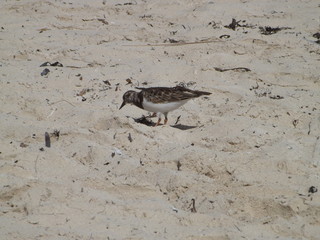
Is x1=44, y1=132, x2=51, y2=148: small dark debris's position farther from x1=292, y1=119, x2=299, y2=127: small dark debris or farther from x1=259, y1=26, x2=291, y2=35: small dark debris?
x1=259, y1=26, x2=291, y2=35: small dark debris

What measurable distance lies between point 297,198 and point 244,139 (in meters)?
1.26

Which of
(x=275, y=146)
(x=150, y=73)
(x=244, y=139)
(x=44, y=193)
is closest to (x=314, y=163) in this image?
(x=275, y=146)

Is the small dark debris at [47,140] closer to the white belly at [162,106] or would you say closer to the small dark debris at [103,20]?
the white belly at [162,106]

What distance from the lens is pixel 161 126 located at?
6.21 m

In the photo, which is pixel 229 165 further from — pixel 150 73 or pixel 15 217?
pixel 150 73

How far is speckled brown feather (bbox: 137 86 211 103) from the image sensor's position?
6512mm

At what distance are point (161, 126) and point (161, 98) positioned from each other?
50 centimetres

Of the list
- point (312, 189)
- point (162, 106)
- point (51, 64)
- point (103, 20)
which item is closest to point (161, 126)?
point (162, 106)

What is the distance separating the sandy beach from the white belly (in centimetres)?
17

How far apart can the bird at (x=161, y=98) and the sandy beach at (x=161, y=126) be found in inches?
7.4

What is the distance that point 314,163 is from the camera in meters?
5.04

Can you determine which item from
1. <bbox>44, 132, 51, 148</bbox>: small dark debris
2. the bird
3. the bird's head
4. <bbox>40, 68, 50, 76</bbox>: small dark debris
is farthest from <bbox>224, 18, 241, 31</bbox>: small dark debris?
<bbox>44, 132, 51, 148</bbox>: small dark debris

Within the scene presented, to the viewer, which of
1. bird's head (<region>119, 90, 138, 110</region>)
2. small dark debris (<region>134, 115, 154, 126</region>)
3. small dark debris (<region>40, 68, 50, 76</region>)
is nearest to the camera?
bird's head (<region>119, 90, 138, 110</region>)

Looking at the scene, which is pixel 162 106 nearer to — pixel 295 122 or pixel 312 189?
pixel 295 122
